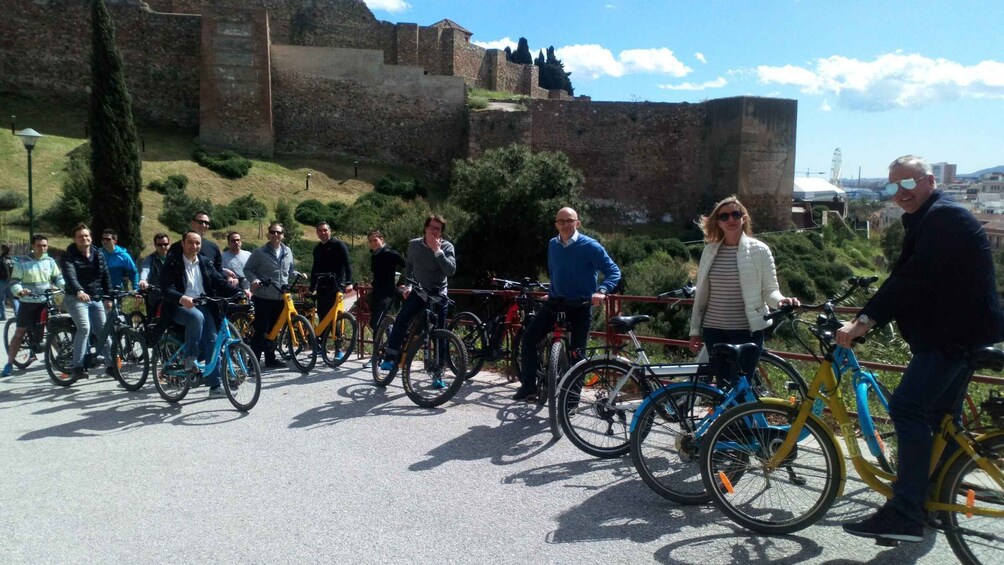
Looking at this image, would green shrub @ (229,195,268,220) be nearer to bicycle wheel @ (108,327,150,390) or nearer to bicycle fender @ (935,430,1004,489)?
bicycle wheel @ (108,327,150,390)

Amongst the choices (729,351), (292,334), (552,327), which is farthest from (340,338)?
(729,351)

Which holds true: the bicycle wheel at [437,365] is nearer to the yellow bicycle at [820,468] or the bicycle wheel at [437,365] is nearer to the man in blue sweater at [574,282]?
the man in blue sweater at [574,282]

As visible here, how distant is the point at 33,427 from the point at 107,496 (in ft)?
6.29

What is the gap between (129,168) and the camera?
2069 centimetres

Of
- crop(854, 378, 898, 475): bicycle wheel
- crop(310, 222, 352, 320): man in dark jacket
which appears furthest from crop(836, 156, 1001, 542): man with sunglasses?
crop(310, 222, 352, 320): man in dark jacket

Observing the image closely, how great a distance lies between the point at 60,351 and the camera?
274 inches

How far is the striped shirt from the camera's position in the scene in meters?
4.24

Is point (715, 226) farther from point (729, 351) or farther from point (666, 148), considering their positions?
point (666, 148)

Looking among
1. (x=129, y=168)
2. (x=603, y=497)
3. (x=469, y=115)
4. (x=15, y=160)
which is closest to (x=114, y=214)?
(x=129, y=168)

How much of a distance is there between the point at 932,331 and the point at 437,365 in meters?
3.71

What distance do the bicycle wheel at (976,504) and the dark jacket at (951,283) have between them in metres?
0.43

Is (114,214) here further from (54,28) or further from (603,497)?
(603,497)

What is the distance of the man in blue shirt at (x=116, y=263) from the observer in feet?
25.3

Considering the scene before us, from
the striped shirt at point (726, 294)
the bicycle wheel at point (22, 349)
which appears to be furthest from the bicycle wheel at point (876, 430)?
the bicycle wheel at point (22, 349)
